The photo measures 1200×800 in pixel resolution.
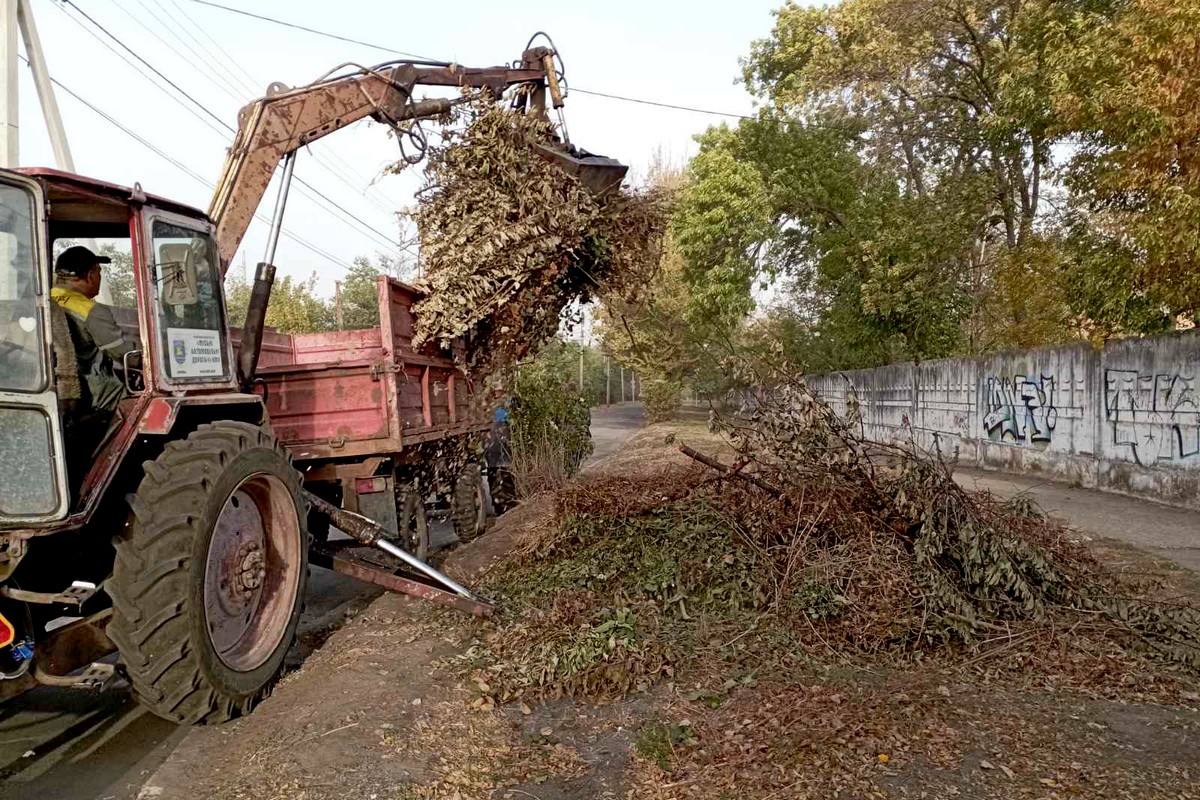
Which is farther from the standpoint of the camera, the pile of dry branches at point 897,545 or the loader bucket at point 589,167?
the loader bucket at point 589,167

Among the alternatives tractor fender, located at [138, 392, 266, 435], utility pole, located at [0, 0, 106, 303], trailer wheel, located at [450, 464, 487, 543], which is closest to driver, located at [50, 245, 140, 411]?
tractor fender, located at [138, 392, 266, 435]

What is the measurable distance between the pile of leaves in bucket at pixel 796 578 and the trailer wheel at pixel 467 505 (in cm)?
271

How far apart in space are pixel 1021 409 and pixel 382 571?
11831 millimetres

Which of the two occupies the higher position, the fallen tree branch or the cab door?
the cab door

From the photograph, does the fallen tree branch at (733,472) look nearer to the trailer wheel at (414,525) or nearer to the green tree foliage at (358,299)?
the trailer wheel at (414,525)

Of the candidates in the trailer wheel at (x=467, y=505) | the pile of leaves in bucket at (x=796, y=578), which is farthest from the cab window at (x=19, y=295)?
the trailer wheel at (x=467, y=505)

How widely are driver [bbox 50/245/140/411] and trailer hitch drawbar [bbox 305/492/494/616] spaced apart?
5.32ft

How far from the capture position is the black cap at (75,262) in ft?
14.4

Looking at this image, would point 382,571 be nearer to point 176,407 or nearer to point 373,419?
point 373,419

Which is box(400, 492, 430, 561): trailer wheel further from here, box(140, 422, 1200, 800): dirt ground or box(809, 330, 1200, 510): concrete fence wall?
box(809, 330, 1200, 510): concrete fence wall

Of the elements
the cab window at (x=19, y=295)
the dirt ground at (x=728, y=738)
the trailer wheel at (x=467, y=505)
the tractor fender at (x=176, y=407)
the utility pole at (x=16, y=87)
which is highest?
the utility pole at (x=16, y=87)

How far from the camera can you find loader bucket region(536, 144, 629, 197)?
23.5 ft

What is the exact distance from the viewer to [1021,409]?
13.9 meters

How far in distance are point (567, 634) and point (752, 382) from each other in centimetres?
248
